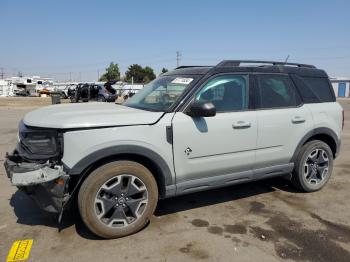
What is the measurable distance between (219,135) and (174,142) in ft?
2.00

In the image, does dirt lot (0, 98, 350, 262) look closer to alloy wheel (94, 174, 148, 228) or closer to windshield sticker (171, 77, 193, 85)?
alloy wheel (94, 174, 148, 228)

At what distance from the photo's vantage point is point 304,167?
16.0 feet

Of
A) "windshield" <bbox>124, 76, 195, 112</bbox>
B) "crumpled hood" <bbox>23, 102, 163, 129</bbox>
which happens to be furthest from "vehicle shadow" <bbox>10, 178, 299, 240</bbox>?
"windshield" <bbox>124, 76, 195, 112</bbox>

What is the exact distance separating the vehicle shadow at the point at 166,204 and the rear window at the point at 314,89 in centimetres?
147

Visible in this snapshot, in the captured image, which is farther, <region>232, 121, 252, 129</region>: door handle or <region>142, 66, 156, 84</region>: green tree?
<region>142, 66, 156, 84</region>: green tree

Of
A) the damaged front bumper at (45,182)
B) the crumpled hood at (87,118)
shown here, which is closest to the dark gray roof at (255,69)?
the crumpled hood at (87,118)

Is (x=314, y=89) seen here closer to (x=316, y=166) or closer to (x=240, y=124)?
(x=316, y=166)

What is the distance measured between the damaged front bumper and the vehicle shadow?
0.35 meters

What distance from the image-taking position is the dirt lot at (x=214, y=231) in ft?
10.7

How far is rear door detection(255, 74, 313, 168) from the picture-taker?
4344mm

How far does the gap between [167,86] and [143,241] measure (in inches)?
77.7

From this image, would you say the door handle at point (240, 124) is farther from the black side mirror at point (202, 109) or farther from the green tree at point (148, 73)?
the green tree at point (148, 73)

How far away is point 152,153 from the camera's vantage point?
3547 mm

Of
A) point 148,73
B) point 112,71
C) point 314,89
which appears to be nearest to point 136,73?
point 148,73
